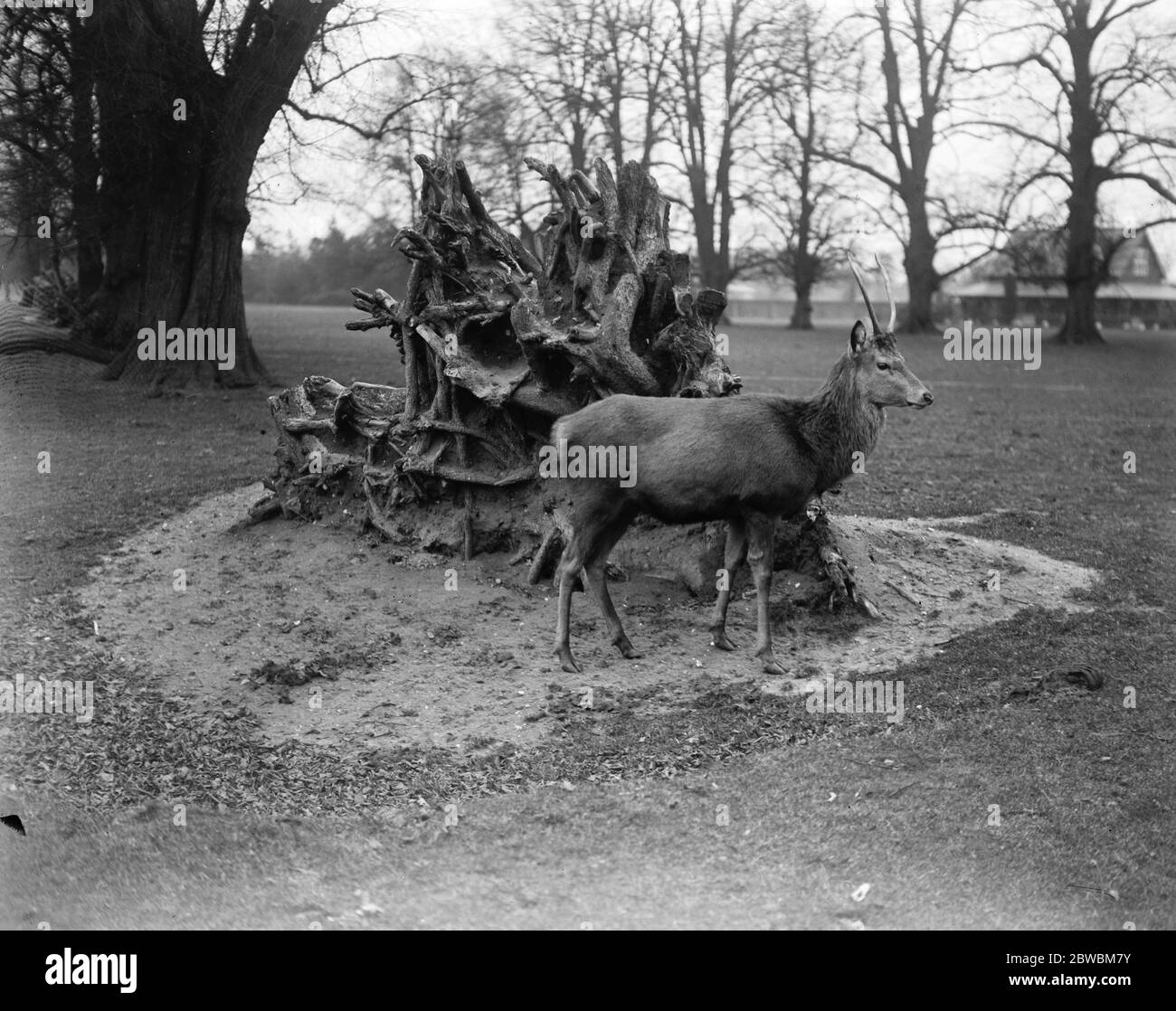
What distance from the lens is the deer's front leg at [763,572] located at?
374 inches

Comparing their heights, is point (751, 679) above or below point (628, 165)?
below

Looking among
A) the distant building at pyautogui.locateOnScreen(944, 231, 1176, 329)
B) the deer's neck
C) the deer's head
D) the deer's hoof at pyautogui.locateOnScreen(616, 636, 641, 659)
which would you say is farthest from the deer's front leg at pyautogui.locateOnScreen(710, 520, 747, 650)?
the distant building at pyautogui.locateOnScreen(944, 231, 1176, 329)

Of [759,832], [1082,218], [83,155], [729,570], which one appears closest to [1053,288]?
[1082,218]

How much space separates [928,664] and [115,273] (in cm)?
1789

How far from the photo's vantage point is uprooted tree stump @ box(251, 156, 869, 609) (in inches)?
441

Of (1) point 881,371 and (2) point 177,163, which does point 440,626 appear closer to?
(1) point 881,371

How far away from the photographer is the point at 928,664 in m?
9.63

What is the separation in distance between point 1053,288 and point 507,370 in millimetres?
48995

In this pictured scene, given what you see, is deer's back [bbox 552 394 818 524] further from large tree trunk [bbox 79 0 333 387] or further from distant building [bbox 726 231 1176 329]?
distant building [bbox 726 231 1176 329]

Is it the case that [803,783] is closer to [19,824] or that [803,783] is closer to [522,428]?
[19,824]

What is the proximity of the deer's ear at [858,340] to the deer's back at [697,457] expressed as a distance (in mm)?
679

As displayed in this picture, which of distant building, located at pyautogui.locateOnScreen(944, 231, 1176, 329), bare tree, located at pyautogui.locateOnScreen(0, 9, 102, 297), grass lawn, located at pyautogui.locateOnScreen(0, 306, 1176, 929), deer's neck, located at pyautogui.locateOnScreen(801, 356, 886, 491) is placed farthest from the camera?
distant building, located at pyautogui.locateOnScreen(944, 231, 1176, 329)

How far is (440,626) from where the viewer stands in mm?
10297

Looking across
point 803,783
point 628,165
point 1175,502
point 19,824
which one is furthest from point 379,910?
point 1175,502
